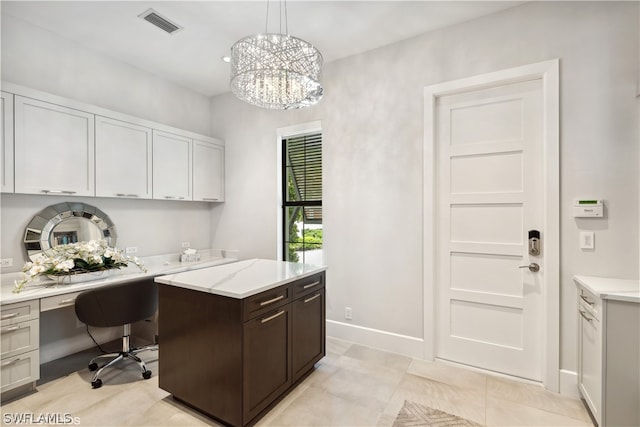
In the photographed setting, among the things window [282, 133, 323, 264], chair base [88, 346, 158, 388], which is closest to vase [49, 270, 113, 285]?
chair base [88, 346, 158, 388]

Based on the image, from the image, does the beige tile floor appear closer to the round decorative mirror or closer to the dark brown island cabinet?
the dark brown island cabinet

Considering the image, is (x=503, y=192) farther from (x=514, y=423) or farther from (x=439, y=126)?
(x=514, y=423)

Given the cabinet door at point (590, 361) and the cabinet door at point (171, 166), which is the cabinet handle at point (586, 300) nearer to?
the cabinet door at point (590, 361)

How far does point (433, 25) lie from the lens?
2.68m

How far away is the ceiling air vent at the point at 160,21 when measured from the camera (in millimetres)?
2549

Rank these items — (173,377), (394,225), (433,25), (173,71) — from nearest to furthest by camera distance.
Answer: (173,377)
(433,25)
(394,225)
(173,71)

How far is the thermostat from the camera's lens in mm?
2135

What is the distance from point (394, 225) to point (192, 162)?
2544mm

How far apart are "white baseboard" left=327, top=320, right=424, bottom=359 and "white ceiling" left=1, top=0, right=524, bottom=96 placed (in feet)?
9.19

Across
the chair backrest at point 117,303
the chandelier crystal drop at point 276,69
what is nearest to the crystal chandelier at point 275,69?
the chandelier crystal drop at point 276,69

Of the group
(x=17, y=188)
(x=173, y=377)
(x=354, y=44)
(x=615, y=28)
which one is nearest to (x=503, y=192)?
(x=615, y=28)

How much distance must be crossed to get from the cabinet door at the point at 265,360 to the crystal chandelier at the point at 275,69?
1.51 meters

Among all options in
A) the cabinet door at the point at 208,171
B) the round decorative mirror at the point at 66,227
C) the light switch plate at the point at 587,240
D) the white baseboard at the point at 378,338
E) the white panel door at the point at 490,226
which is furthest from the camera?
the cabinet door at the point at 208,171

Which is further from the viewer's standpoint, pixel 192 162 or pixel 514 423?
pixel 192 162
